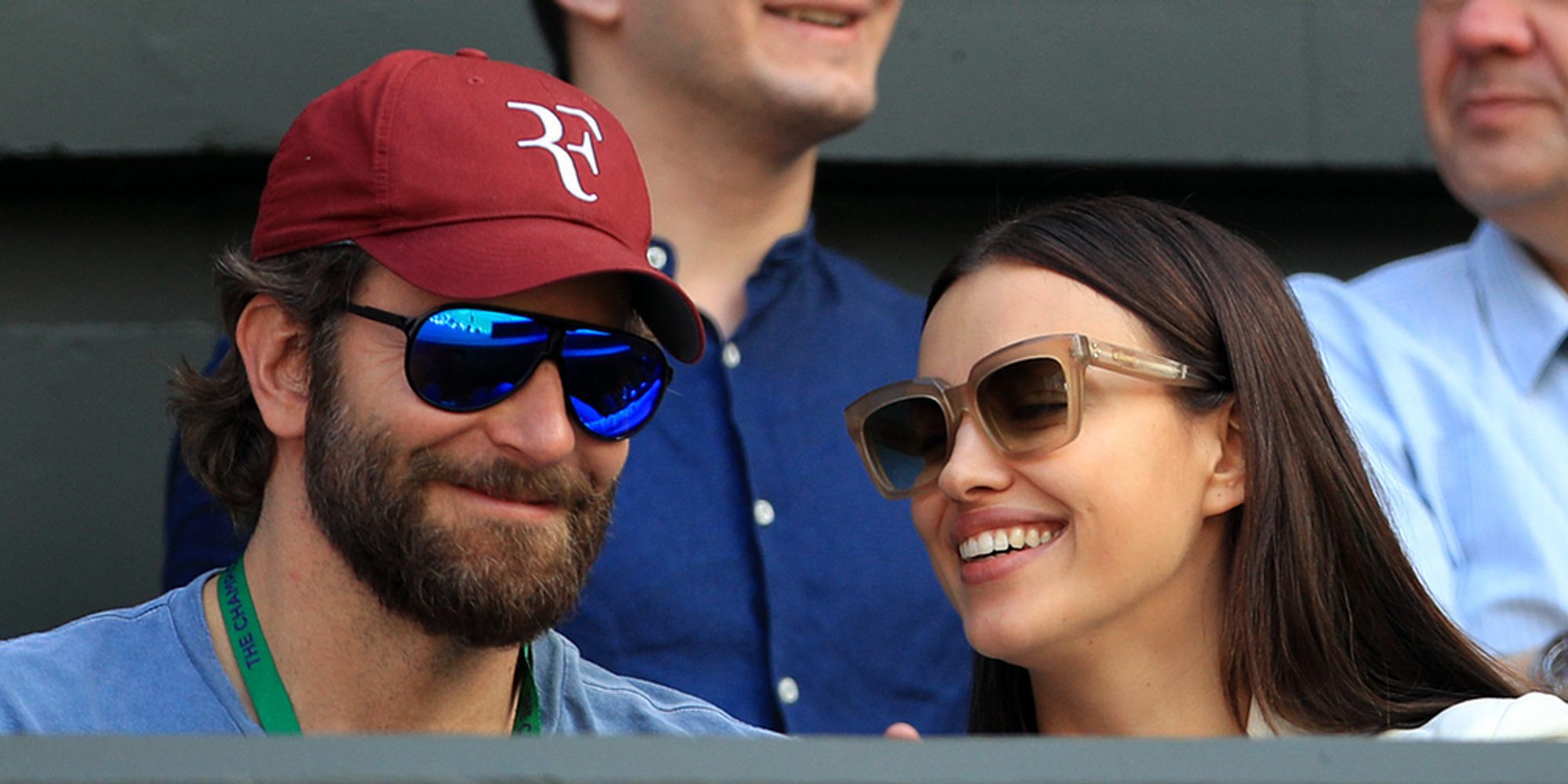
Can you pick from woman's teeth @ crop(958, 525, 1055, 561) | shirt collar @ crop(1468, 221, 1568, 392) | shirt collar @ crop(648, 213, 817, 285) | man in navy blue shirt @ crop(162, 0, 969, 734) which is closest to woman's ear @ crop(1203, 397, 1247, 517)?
woman's teeth @ crop(958, 525, 1055, 561)

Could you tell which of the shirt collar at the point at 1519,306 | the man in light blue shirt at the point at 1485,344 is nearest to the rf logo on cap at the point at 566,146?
the man in light blue shirt at the point at 1485,344

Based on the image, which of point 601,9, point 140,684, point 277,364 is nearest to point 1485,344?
point 601,9

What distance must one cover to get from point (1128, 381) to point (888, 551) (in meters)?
0.84

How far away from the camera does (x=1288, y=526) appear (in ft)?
6.57

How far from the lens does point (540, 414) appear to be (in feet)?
6.15

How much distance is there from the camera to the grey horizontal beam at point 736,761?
3.66ft

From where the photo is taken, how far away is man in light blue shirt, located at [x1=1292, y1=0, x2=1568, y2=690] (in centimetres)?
251

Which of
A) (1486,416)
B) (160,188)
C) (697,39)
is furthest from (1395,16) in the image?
(160,188)

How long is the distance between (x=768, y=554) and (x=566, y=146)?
86 cm

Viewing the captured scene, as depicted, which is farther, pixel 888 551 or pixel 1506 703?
pixel 888 551

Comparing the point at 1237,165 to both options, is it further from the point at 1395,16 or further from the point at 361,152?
the point at 361,152

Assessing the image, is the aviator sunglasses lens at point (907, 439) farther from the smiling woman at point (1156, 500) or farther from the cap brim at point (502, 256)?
the cap brim at point (502, 256)

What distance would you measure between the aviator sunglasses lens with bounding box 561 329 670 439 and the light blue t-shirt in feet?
0.98

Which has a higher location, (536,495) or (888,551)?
(536,495)
